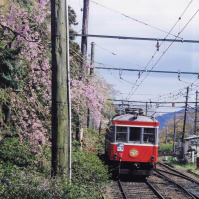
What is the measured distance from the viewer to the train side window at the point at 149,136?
49.3 ft

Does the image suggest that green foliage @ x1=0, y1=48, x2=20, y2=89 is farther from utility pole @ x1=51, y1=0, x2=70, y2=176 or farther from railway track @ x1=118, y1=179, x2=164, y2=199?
railway track @ x1=118, y1=179, x2=164, y2=199

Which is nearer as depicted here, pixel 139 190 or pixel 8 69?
pixel 8 69

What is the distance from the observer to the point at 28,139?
10.4 m

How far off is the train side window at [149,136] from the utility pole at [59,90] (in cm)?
885

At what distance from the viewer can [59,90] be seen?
256 inches

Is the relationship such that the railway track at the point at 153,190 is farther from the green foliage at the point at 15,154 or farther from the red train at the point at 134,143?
the green foliage at the point at 15,154

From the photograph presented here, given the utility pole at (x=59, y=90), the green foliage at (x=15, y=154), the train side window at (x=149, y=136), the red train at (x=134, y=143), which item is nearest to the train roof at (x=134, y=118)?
the red train at (x=134, y=143)

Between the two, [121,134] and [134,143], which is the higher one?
[121,134]

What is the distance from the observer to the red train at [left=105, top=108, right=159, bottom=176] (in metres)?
14.9

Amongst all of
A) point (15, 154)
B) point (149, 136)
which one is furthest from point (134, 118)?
point (15, 154)

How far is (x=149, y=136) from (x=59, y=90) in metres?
9.26

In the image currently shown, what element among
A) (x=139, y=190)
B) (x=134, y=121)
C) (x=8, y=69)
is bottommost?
(x=139, y=190)

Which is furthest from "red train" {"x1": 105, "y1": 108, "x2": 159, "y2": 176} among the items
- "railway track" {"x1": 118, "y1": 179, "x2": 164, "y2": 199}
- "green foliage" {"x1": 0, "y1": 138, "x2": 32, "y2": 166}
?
"green foliage" {"x1": 0, "y1": 138, "x2": 32, "y2": 166}

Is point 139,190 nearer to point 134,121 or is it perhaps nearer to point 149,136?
point 149,136
